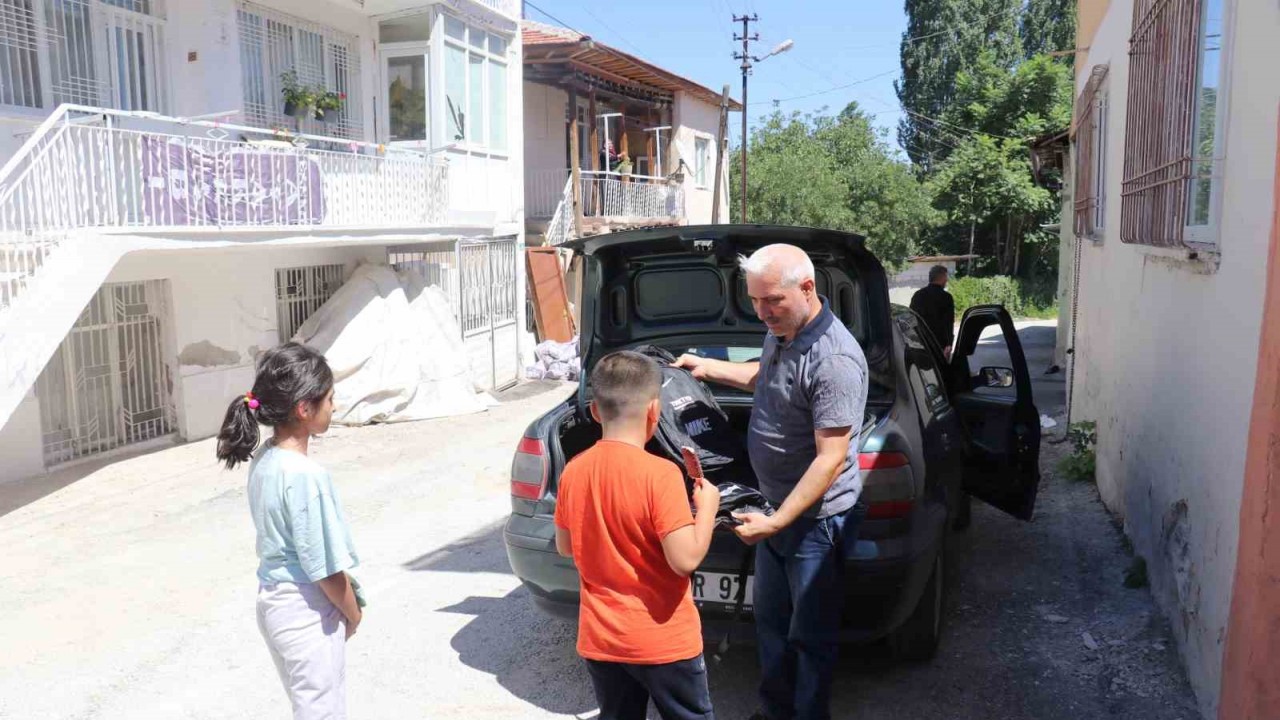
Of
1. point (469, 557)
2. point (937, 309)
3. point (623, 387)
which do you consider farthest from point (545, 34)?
point (623, 387)

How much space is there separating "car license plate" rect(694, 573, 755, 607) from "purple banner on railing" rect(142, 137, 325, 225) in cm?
731

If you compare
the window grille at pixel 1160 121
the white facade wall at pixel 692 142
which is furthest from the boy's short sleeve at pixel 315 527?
the white facade wall at pixel 692 142

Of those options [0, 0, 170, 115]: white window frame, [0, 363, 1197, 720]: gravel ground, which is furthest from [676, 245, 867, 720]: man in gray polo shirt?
[0, 0, 170, 115]: white window frame

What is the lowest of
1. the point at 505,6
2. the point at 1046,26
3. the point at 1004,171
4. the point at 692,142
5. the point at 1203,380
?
the point at 1203,380

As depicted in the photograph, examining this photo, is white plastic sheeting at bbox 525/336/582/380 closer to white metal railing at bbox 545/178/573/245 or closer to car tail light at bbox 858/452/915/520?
white metal railing at bbox 545/178/573/245

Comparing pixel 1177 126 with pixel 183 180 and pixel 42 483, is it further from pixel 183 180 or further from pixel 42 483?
pixel 42 483

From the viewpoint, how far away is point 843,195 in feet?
116

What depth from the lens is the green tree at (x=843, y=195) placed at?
34.8 meters

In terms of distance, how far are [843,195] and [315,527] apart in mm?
34307

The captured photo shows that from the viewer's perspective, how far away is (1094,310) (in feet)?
27.2

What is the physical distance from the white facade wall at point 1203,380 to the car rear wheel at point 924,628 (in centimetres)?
96

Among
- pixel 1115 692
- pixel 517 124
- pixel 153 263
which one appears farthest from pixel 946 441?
pixel 517 124

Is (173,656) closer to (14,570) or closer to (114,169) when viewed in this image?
(14,570)

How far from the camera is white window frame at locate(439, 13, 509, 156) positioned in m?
14.6
